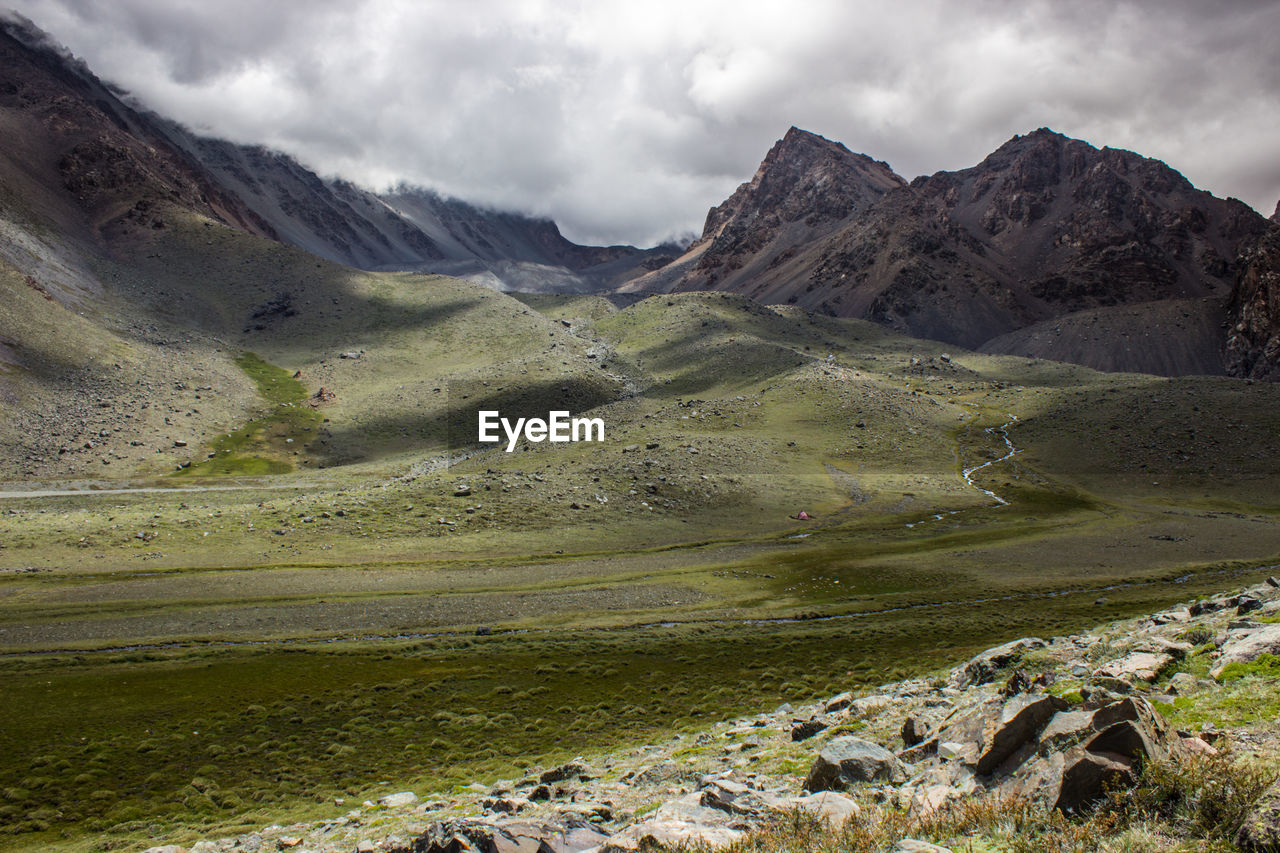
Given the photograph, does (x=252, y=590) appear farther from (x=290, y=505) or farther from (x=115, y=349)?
(x=115, y=349)

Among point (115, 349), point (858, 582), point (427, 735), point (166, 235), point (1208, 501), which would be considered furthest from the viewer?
point (166, 235)

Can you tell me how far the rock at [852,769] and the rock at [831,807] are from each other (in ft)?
4.94

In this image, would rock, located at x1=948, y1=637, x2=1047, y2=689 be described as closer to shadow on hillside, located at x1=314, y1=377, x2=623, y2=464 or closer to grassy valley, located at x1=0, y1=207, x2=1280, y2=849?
grassy valley, located at x1=0, y1=207, x2=1280, y2=849

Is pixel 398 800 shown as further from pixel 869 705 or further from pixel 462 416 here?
pixel 462 416

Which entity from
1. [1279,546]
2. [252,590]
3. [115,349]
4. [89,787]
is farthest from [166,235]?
[1279,546]

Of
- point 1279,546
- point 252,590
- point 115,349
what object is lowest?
point 1279,546

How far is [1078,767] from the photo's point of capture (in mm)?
9727

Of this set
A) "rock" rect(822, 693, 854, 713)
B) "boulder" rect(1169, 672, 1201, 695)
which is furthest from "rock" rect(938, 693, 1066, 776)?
"rock" rect(822, 693, 854, 713)

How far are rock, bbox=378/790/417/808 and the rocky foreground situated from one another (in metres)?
0.08

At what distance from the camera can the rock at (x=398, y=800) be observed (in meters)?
19.4

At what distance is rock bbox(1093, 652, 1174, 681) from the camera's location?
53.4ft

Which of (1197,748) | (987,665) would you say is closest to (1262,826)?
(1197,748)

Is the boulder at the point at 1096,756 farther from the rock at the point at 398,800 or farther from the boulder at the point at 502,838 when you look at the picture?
the rock at the point at 398,800

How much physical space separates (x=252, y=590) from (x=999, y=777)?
4529 centimetres
